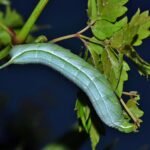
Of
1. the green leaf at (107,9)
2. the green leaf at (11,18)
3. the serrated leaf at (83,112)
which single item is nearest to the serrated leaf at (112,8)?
the green leaf at (107,9)

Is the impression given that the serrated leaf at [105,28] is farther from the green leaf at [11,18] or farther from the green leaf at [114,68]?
the green leaf at [11,18]

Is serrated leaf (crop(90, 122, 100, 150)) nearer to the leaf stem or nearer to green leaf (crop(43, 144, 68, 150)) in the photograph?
the leaf stem

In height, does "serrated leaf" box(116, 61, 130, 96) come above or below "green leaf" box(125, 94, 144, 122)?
above

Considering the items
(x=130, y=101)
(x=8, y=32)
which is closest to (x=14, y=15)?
(x=8, y=32)

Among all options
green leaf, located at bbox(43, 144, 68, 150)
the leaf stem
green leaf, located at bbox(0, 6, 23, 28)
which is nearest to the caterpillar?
the leaf stem

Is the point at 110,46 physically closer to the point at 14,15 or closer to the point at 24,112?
the point at 14,15

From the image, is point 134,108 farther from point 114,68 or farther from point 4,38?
point 4,38

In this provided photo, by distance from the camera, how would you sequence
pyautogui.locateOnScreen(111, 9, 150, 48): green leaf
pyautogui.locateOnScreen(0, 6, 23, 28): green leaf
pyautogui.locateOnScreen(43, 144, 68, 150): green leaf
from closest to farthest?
pyautogui.locateOnScreen(111, 9, 150, 48): green leaf → pyautogui.locateOnScreen(0, 6, 23, 28): green leaf → pyautogui.locateOnScreen(43, 144, 68, 150): green leaf
